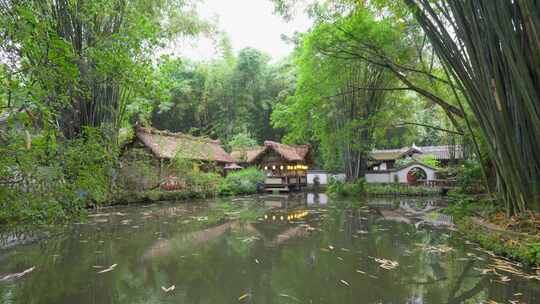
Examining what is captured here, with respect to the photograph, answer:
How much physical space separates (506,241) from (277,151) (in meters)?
17.8

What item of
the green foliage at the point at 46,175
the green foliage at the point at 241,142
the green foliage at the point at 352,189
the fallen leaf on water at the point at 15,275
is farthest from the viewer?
the green foliage at the point at 241,142

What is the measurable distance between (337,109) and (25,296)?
13.9 meters

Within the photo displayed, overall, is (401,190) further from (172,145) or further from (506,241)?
(172,145)

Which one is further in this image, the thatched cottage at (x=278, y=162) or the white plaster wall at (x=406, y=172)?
the thatched cottage at (x=278, y=162)

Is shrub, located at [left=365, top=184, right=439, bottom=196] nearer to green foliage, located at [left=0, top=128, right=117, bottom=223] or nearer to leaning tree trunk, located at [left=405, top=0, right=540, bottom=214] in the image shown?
leaning tree trunk, located at [left=405, top=0, right=540, bottom=214]

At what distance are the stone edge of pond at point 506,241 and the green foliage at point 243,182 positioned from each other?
13512 mm

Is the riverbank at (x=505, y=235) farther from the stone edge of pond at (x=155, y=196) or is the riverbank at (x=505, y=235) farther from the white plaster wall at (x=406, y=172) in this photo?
the white plaster wall at (x=406, y=172)

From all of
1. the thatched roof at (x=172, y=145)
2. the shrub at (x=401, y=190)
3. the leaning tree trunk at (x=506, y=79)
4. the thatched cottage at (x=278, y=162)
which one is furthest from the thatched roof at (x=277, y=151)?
the leaning tree trunk at (x=506, y=79)

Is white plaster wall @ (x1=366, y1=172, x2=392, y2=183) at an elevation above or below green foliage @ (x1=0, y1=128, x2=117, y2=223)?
below

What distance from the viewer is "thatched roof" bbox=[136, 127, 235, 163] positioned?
16.6 m

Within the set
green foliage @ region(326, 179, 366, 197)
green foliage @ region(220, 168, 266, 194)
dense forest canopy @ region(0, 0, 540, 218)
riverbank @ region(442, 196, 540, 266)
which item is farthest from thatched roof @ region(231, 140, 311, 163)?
riverbank @ region(442, 196, 540, 266)

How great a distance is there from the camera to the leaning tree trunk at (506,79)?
12.9 ft

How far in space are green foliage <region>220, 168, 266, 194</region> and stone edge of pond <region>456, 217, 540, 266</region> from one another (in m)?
13.5

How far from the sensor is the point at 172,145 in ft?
60.2
